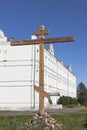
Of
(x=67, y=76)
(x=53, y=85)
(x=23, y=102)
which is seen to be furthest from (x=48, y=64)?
(x=67, y=76)

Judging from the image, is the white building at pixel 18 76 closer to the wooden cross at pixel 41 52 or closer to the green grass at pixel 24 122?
the green grass at pixel 24 122

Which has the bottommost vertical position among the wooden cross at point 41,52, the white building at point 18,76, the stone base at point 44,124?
the stone base at point 44,124

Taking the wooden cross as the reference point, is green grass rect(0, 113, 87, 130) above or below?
below

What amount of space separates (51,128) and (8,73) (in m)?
37.8

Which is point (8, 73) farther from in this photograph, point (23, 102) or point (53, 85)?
point (53, 85)

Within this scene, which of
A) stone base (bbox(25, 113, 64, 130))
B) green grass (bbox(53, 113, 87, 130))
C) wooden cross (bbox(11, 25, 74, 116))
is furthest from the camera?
wooden cross (bbox(11, 25, 74, 116))

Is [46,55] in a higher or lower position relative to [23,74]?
higher

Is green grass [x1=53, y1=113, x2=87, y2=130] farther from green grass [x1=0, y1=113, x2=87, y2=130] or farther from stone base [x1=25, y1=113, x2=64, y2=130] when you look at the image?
stone base [x1=25, y1=113, x2=64, y2=130]

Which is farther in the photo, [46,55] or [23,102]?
[46,55]

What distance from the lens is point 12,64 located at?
51188 millimetres

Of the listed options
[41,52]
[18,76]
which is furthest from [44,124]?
[18,76]

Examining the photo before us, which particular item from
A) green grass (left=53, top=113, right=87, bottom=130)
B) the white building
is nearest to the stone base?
green grass (left=53, top=113, right=87, bottom=130)

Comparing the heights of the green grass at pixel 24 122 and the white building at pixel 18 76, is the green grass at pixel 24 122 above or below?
below

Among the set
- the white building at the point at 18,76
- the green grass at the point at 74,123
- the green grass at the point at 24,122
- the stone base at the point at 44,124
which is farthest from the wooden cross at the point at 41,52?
the white building at the point at 18,76
